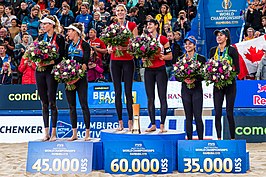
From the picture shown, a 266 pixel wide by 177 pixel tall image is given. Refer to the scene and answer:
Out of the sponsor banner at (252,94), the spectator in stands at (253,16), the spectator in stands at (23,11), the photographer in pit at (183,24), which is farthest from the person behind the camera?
the spectator in stands at (23,11)

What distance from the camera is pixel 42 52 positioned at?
26.6 ft

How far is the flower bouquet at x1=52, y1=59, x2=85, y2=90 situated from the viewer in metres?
8.07

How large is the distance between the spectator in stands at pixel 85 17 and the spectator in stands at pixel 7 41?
1845 millimetres

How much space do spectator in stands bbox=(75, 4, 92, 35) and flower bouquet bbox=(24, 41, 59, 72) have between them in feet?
19.9

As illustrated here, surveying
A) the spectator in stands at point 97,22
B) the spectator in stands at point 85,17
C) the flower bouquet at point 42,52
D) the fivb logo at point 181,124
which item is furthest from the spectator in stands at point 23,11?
the flower bouquet at point 42,52

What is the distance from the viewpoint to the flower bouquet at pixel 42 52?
26.6 ft

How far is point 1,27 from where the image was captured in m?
15.4

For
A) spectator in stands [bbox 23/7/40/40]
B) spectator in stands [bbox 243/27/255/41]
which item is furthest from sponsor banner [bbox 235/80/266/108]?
spectator in stands [bbox 23/7/40/40]

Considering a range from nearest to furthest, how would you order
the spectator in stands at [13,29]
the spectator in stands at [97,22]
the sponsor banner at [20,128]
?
the sponsor banner at [20,128]
the spectator in stands at [97,22]
the spectator in stands at [13,29]

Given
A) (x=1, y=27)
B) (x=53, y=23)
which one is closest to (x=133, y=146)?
(x=53, y=23)

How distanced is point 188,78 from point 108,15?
6446mm

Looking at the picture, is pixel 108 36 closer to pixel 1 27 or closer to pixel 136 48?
pixel 136 48

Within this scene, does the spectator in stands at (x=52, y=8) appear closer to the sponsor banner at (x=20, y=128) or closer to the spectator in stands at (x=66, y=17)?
the spectator in stands at (x=66, y=17)

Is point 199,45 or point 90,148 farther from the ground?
point 199,45
